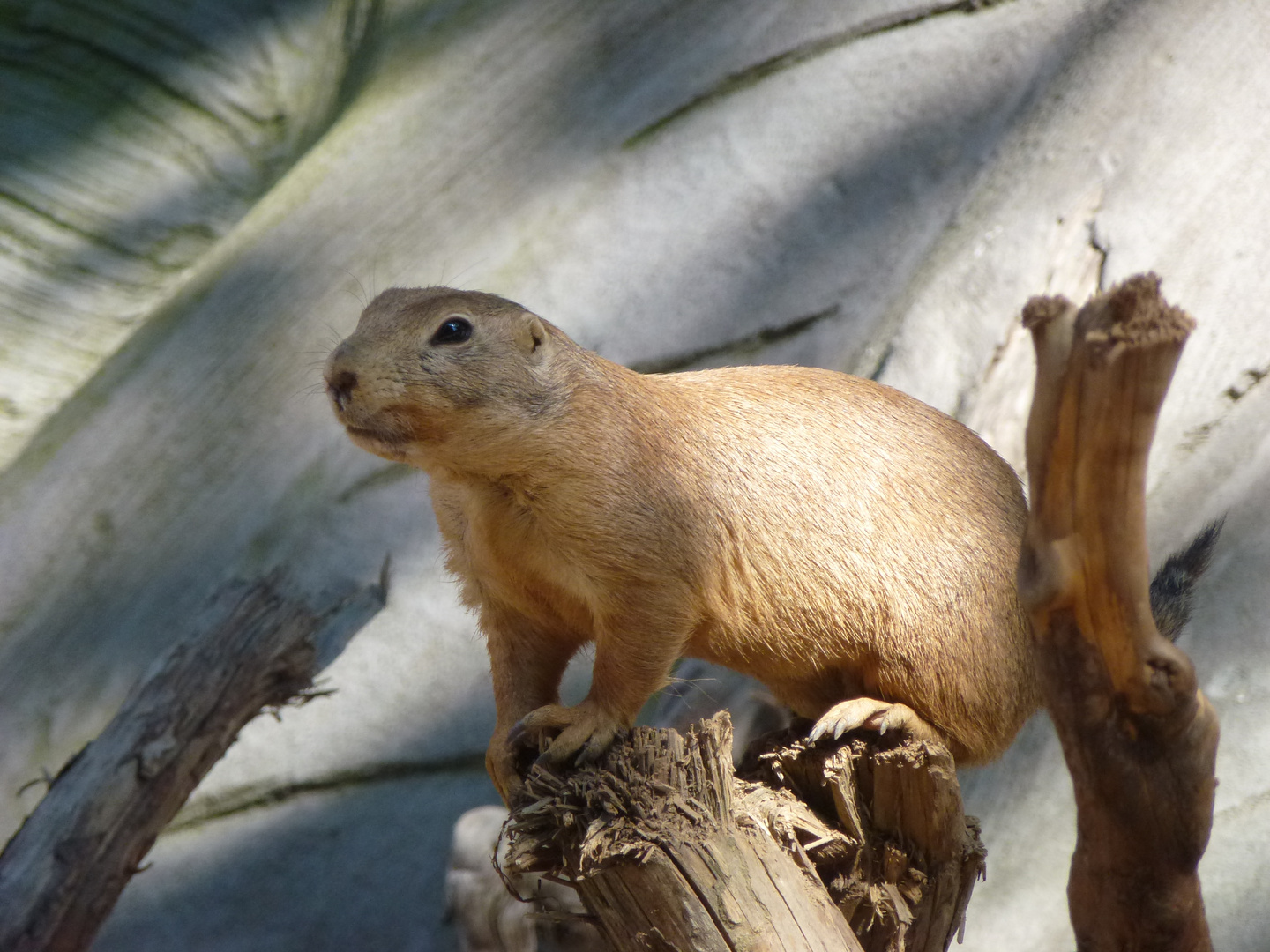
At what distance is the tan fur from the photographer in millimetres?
2275

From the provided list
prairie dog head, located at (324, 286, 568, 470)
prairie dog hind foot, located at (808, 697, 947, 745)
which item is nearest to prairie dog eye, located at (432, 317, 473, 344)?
prairie dog head, located at (324, 286, 568, 470)

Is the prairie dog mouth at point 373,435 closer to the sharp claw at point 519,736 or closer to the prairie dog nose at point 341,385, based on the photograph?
the prairie dog nose at point 341,385

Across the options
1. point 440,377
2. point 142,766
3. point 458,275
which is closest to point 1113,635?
point 440,377

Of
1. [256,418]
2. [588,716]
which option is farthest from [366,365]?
[256,418]

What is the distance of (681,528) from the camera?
92.0 inches

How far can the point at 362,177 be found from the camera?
202 inches

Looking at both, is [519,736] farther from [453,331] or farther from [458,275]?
[458,275]

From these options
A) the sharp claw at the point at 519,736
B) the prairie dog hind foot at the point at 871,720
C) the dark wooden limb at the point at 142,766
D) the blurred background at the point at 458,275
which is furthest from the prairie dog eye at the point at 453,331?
the blurred background at the point at 458,275

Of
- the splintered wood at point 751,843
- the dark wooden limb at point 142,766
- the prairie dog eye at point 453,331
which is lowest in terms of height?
the dark wooden limb at point 142,766

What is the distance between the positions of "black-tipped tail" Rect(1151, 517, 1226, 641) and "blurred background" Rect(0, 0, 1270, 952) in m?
0.95

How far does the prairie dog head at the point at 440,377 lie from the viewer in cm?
218

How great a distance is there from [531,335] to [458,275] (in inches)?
105

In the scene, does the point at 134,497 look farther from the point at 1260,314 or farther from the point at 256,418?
the point at 1260,314

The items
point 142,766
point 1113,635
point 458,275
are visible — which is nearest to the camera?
point 1113,635
